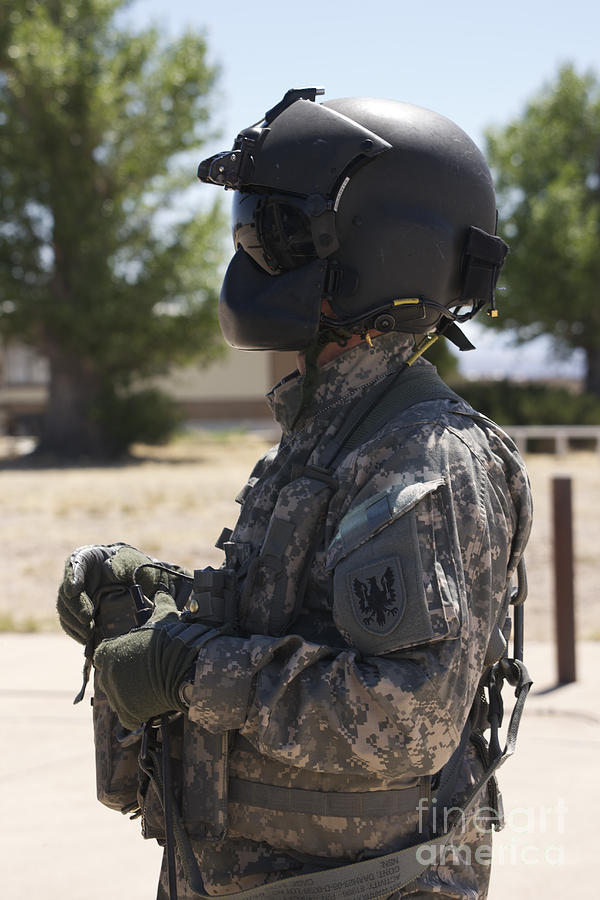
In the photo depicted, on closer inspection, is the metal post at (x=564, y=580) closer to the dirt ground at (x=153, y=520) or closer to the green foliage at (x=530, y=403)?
the dirt ground at (x=153, y=520)

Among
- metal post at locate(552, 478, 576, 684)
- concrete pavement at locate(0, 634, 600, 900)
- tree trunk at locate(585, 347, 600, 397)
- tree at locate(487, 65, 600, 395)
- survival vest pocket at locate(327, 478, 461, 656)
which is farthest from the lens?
tree trunk at locate(585, 347, 600, 397)

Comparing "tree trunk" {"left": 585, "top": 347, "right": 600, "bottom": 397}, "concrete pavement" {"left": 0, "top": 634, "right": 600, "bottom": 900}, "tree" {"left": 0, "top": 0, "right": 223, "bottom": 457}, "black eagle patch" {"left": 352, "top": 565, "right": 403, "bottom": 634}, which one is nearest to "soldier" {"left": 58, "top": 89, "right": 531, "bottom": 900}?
"black eagle patch" {"left": 352, "top": 565, "right": 403, "bottom": 634}

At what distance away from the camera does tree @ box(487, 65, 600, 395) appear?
79.3ft

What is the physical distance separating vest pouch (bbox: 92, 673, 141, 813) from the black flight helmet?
2.53 feet

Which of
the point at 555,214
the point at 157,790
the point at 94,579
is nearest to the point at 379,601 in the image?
the point at 157,790

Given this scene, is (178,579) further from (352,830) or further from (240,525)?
(352,830)

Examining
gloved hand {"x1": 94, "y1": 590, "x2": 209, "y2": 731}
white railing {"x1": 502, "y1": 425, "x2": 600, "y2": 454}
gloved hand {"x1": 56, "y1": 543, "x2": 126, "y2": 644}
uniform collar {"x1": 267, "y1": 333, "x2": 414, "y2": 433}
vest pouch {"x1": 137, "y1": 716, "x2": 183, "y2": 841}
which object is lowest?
vest pouch {"x1": 137, "y1": 716, "x2": 183, "y2": 841}

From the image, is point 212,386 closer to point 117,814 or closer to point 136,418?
point 136,418

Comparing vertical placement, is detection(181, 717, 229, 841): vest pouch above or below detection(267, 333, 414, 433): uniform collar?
below

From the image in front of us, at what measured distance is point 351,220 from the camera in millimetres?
1691

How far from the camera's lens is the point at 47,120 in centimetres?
1909

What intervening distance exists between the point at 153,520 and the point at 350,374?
974 cm

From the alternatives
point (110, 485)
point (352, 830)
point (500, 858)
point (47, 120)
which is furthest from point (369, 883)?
point (47, 120)

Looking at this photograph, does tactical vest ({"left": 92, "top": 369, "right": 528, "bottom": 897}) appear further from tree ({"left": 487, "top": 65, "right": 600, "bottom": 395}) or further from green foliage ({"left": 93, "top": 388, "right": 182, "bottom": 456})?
tree ({"left": 487, "top": 65, "right": 600, "bottom": 395})
